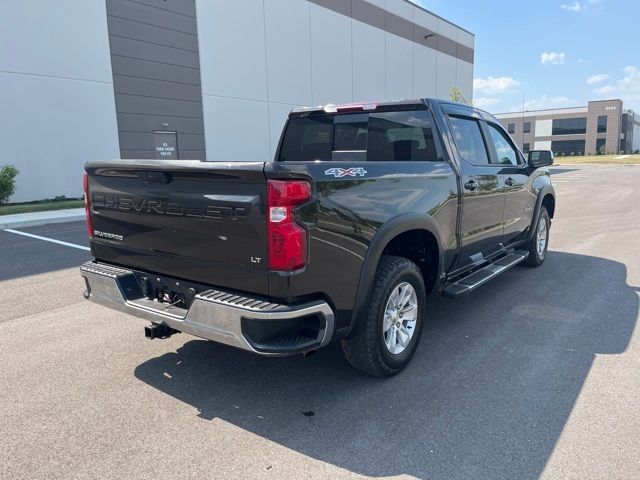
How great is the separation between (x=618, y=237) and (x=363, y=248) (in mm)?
8006

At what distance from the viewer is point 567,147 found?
97.1 metres

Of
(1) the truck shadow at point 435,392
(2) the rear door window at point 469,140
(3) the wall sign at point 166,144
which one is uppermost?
(3) the wall sign at point 166,144

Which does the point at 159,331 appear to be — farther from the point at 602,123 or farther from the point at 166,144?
the point at 602,123

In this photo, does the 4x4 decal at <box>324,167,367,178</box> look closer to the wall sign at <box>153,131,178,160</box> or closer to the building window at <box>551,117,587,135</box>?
the wall sign at <box>153,131,178,160</box>

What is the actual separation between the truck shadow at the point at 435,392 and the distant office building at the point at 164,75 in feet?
46.4

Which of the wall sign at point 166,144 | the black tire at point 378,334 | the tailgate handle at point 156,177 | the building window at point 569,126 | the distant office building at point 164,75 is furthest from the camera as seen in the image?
the building window at point 569,126

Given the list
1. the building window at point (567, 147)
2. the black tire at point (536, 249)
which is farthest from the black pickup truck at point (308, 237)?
the building window at point (567, 147)

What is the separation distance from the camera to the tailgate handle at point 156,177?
314cm

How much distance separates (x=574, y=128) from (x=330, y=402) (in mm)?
108764

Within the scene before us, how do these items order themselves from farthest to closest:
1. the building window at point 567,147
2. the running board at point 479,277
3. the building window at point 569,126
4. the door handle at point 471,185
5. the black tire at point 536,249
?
1. the building window at point 567,147
2. the building window at point 569,126
3. the black tire at point 536,249
4. the door handle at point 471,185
5. the running board at point 479,277

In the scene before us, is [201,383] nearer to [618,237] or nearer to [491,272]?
[491,272]

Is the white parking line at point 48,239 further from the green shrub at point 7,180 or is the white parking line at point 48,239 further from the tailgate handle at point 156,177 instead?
the tailgate handle at point 156,177

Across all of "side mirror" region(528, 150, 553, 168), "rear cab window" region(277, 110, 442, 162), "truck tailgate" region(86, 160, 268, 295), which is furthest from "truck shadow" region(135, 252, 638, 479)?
"side mirror" region(528, 150, 553, 168)

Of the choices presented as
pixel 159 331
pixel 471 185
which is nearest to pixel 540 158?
pixel 471 185
